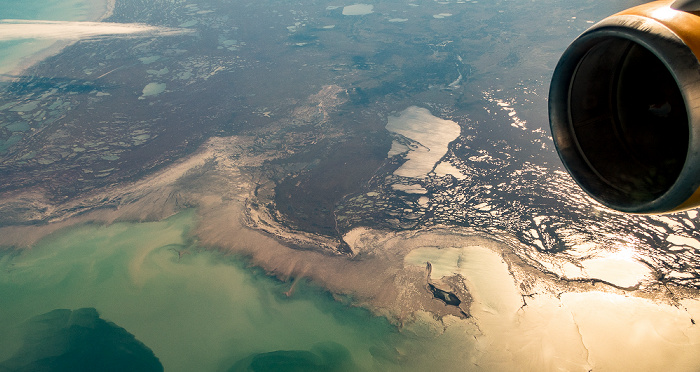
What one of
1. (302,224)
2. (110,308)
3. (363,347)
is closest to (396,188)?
(302,224)

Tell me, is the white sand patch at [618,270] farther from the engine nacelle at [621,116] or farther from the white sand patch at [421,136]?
the engine nacelle at [621,116]

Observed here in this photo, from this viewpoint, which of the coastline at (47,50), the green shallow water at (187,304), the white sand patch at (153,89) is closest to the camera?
the green shallow water at (187,304)

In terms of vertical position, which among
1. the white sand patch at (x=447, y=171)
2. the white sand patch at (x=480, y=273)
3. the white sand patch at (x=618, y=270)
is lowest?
the white sand patch at (x=480, y=273)

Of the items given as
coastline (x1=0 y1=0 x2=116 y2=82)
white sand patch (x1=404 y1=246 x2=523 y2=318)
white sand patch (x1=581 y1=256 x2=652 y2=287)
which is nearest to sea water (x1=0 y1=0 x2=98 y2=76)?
coastline (x1=0 y1=0 x2=116 y2=82)

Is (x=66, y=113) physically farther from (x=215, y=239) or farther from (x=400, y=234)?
(x=400, y=234)

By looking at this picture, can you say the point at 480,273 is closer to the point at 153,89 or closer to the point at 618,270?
→ the point at 618,270

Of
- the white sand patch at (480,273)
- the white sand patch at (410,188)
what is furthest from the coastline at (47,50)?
the white sand patch at (480,273)
